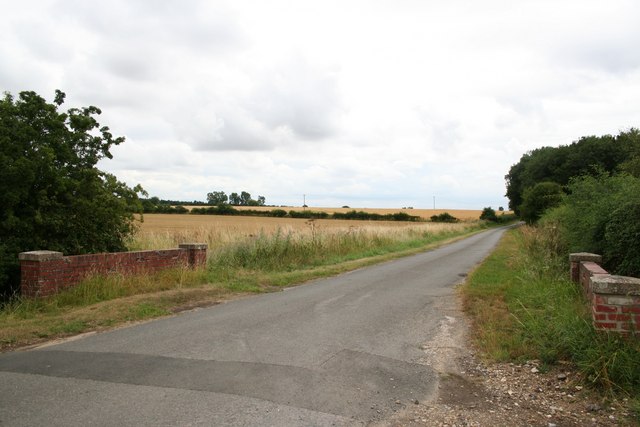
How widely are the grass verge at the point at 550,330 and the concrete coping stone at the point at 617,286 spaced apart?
18.3 inches

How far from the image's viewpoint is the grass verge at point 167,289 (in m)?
7.43

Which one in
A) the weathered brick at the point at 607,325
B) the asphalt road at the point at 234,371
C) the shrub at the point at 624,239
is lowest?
the asphalt road at the point at 234,371

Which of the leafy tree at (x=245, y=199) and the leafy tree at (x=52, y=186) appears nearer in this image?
the leafy tree at (x=52, y=186)

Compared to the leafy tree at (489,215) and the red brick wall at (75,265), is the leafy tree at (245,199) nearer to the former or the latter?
the leafy tree at (489,215)

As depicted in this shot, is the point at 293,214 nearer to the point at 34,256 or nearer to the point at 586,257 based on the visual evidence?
the point at 34,256

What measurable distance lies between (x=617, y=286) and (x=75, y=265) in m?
9.34

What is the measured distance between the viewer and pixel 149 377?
16.3 ft

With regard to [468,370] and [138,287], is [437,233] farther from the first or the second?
[468,370]

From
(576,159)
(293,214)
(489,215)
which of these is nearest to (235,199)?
(293,214)

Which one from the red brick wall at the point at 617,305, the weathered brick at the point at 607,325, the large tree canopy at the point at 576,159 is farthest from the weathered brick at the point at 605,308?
the large tree canopy at the point at 576,159

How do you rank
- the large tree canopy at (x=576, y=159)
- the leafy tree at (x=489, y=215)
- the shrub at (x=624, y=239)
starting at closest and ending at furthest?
the shrub at (x=624, y=239) → the large tree canopy at (x=576, y=159) → the leafy tree at (x=489, y=215)

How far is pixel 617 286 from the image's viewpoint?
16.3 feet

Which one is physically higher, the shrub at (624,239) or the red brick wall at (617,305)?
the shrub at (624,239)

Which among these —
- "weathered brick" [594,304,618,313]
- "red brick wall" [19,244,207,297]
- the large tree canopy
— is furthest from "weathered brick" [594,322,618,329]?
the large tree canopy
